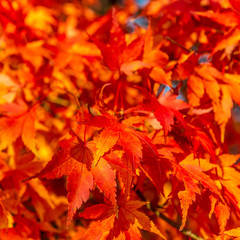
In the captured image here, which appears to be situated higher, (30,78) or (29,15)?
(29,15)

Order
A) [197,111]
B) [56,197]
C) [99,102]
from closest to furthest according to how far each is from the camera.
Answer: [99,102]
[197,111]
[56,197]

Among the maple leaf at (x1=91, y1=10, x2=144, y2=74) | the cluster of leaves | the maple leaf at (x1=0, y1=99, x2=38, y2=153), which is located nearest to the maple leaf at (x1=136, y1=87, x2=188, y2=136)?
the cluster of leaves

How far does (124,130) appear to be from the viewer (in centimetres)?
68

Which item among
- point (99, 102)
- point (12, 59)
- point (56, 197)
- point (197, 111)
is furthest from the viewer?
point (12, 59)

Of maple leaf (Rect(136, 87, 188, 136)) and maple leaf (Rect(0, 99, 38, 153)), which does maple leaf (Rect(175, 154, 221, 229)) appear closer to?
maple leaf (Rect(136, 87, 188, 136))

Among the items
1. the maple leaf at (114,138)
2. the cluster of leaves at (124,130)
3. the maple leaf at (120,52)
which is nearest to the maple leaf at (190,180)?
the cluster of leaves at (124,130)

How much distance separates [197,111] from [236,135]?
3.62 feet

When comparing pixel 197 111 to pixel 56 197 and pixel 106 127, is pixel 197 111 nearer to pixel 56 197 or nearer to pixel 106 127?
pixel 106 127

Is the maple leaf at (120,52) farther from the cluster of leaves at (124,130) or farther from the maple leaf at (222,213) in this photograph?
the maple leaf at (222,213)

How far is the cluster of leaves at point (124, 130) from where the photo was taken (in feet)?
2.19

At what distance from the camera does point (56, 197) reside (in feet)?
3.54

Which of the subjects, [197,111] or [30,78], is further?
[30,78]

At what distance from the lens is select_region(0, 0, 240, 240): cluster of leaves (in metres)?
0.67

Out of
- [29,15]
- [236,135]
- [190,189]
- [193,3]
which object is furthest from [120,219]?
[236,135]
